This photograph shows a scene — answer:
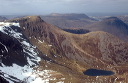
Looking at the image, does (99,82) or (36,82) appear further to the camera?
(99,82)

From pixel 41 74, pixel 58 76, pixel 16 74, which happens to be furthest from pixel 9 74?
pixel 58 76

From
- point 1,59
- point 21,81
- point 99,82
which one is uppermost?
point 1,59

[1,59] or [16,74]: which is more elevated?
[1,59]

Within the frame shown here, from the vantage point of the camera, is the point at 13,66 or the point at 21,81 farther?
the point at 13,66

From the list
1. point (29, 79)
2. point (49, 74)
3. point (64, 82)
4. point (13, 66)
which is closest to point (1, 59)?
point (13, 66)

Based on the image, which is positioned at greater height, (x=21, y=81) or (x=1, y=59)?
(x=1, y=59)

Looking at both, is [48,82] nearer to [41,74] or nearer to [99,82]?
[41,74]

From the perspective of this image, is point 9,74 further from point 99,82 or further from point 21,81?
point 99,82

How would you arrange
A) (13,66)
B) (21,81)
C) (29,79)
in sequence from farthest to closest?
(13,66)
(29,79)
(21,81)

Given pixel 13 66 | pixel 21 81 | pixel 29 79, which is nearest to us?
pixel 21 81
